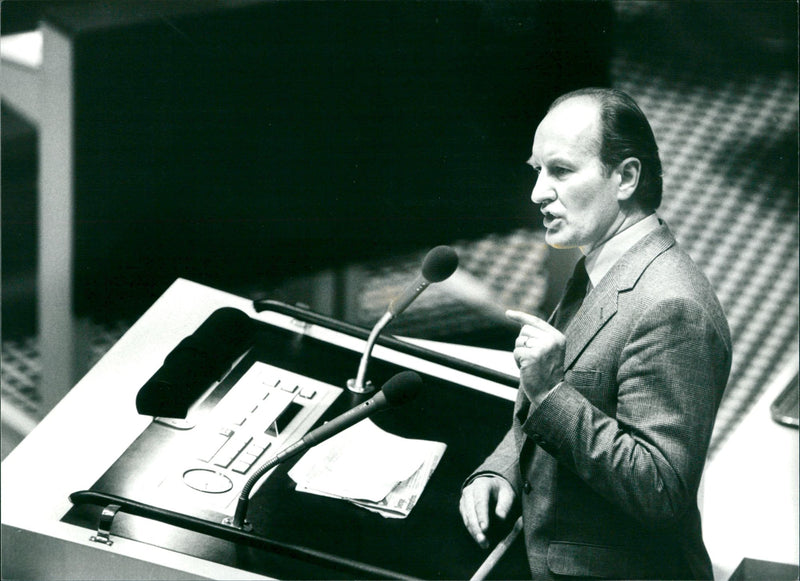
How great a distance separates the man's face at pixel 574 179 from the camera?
2.10 meters

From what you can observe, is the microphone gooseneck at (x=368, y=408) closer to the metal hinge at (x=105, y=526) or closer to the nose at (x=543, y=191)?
the metal hinge at (x=105, y=526)

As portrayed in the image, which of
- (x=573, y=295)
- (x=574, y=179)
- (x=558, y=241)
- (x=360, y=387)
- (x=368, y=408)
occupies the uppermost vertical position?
(x=574, y=179)

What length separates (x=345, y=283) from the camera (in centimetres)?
288

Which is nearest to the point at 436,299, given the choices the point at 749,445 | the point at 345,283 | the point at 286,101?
the point at 345,283

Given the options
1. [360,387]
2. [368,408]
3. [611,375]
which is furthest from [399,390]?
[360,387]

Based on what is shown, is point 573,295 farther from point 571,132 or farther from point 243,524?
point 243,524

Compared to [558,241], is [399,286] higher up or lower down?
lower down

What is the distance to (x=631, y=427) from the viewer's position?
6.24 ft

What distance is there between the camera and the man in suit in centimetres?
189

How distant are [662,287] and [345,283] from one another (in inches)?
44.4

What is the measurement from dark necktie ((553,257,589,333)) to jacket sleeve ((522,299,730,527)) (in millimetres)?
288

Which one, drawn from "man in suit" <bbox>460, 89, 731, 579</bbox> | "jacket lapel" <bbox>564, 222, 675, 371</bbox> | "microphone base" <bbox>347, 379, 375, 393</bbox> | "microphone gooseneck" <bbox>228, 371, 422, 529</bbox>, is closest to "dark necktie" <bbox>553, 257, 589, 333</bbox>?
"man in suit" <bbox>460, 89, 731, 579</bbox>

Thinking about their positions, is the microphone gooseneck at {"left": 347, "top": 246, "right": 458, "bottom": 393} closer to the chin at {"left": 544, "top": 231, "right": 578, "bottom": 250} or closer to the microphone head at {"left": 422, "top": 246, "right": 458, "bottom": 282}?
the microphone head at {"left": 422, "top": 246, "right": 458, "bottom": 282}

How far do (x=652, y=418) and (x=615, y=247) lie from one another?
402mm
